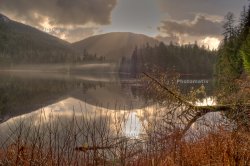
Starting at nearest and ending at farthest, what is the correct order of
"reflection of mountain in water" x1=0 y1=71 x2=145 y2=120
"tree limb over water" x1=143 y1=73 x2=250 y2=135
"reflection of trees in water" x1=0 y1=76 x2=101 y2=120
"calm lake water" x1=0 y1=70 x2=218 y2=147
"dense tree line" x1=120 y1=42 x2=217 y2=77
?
"tree limb over water" x1=143 y1=73 x2=250 y2=135 < "calm lake water" x1=0 y1=70 x2=218 y2=147 < "reflection of mountain in water" x1=0 y1=71 x2=145 y2=120 < "reflection of trees in water" x1=0 y1=76 x2=101 y2=120 < "dense tree line" x1=120 y1=42 x2=217 y2=77

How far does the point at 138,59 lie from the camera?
579 feet

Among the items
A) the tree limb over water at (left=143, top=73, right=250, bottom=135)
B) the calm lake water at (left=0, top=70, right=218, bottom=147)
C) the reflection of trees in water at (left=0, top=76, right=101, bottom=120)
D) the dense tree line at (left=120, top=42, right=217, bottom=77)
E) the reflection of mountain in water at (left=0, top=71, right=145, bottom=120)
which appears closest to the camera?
the tree limb over water at (left=143, top=73, right=250, bottom=135)

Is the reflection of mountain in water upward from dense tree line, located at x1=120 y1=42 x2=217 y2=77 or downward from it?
downward

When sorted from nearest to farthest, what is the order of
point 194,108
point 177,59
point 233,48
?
1. point 194,108
2. point 233,48
3. point 177,59

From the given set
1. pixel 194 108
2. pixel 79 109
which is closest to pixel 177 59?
pixel 79 109

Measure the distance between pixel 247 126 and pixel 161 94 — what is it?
10.6ft

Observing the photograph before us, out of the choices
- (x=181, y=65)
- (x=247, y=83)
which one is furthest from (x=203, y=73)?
(x=247, y=83)

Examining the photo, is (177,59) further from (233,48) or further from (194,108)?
(194,108)

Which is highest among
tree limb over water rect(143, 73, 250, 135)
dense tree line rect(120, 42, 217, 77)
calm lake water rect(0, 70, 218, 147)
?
dense tree line rect(120, 42, 217, 77)

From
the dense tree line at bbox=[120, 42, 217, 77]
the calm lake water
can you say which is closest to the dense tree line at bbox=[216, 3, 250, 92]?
the calm lake water

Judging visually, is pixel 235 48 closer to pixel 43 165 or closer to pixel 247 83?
pixel 247 83

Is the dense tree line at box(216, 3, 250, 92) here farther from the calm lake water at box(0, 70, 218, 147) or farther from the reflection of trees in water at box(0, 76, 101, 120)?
the reflection of trees in water at box(0, 76, 101, 120)

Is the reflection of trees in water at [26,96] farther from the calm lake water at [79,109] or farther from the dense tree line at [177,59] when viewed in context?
the dense tree line at [177,59]

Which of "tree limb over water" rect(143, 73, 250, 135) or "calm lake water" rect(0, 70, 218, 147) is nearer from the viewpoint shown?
"tree limb over water" rect(143, 73, 250, 135)
